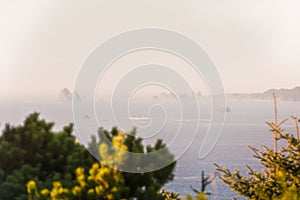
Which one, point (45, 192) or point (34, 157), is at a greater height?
point (34, 157)

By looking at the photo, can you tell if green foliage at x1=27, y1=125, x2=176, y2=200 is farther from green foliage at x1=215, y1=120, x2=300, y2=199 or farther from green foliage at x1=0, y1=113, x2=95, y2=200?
green foliage at x1=215, y1=120, x2=300, y2=199

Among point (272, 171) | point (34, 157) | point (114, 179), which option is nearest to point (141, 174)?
point (114, 179)

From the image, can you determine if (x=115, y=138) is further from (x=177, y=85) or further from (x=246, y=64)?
(x=246, y=64)

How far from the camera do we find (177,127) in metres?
5.07

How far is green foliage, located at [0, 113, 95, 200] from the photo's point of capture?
14.1 ft

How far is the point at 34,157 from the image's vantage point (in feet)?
14.9

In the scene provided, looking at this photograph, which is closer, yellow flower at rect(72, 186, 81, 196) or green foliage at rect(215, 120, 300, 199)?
yellow flower at rect(72, 186, 81, 196)

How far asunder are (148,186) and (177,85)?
1.21m

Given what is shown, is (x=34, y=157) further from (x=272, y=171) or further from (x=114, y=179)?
(x=272, y=171)

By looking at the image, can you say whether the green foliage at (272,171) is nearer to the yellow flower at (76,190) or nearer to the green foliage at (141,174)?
the green foliage at (141,174)

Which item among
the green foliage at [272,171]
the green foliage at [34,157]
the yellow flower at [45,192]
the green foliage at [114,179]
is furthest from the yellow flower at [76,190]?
the green foliage at [272,171]

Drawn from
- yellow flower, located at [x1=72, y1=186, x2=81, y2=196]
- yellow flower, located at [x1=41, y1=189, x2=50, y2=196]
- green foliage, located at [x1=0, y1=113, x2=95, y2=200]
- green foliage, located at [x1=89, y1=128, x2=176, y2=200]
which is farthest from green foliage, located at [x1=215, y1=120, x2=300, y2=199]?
yellow flower, located at [x1=41, y1=189, x2=50, y2=196]

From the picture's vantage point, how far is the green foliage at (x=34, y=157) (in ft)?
14.1

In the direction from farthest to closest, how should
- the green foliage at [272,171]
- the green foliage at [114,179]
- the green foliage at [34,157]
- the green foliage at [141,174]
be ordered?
the green foliage at [272,171] < the green foliage at [34,157] < the green foliage at [141,174] < the green foliage at [114,179]
